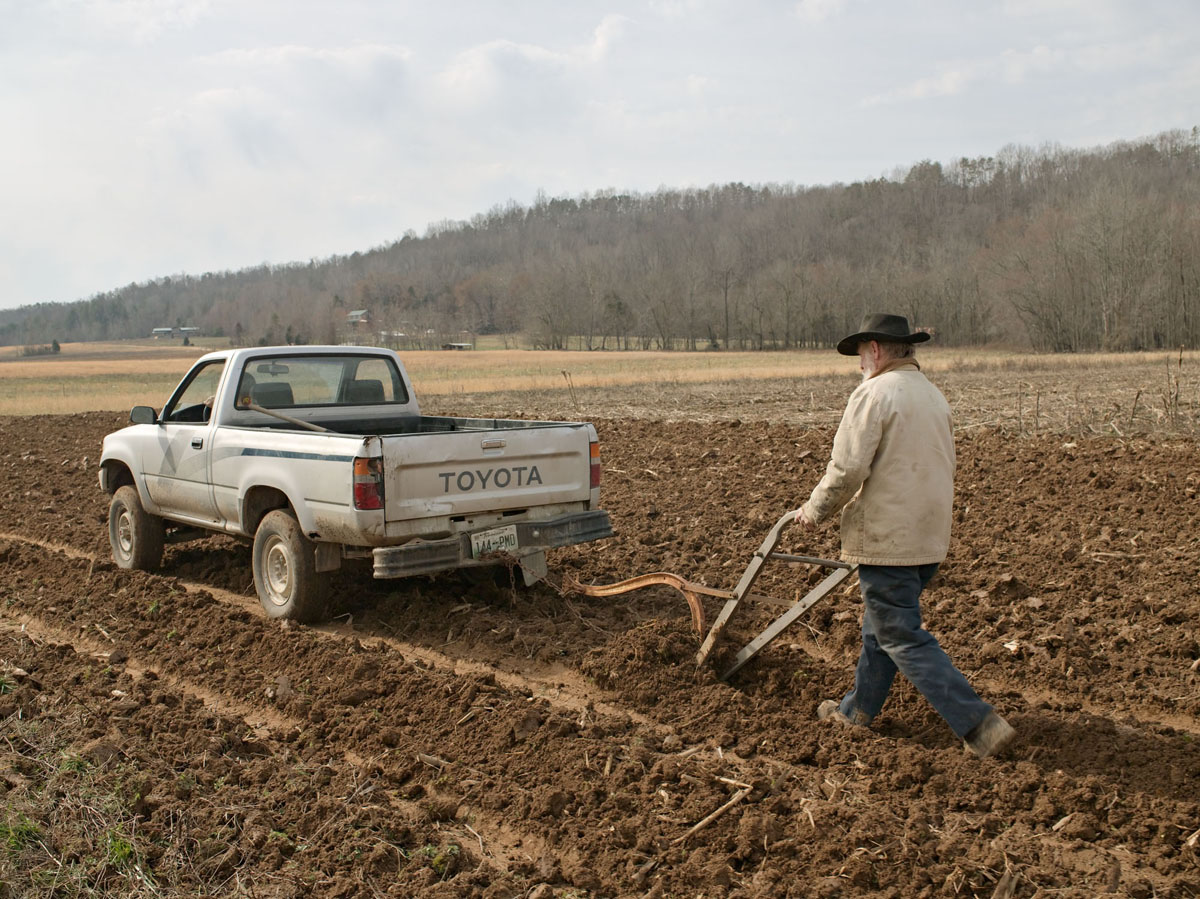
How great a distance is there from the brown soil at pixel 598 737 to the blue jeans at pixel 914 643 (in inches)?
9.6

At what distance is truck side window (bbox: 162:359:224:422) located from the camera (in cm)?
827

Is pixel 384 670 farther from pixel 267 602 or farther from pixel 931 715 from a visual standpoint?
pixel 931 715

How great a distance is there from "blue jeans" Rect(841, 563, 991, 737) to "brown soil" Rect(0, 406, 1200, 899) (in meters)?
0.24

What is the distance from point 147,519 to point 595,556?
13.3 feet

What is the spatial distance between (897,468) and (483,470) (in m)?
3.20

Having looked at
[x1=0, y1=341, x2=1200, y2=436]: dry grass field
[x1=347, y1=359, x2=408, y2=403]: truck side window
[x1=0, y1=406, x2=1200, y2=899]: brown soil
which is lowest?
[x1=0, y1=406, x2=1200, y2=899]: brown soil

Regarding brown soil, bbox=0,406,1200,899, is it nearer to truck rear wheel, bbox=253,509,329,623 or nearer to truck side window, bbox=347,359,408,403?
truck rear wheel, bbox=253,509,329,623

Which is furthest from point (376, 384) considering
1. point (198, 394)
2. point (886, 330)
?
point (886, 330)

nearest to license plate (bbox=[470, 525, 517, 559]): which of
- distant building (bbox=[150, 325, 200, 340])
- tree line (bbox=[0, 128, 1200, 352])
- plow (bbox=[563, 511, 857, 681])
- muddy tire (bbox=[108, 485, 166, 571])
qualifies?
plow (bbox=[563, 511, 857, 681])

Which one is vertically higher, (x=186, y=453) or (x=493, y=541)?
(x=186, y=453)

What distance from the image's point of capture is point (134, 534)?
8.60 m

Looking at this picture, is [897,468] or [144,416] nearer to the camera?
[897,468]

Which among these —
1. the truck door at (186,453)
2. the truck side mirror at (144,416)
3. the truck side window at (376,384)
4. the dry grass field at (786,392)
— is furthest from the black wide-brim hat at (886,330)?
the dry grass field at (786,392)

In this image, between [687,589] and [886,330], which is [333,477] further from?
[886,330]
